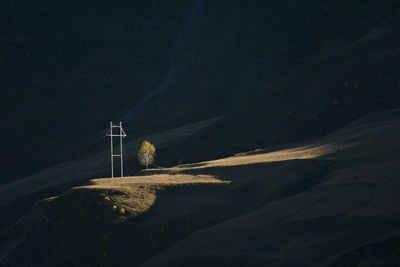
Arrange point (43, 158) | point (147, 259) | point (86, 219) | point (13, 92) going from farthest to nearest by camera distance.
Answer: point (13, 92) < point (43, 158) < point (86, 219) < point (147, 259)

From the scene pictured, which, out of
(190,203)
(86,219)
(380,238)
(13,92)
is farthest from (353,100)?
(13,92)

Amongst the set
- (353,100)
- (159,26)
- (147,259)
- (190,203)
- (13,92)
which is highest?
(159,26)

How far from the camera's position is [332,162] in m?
52.1

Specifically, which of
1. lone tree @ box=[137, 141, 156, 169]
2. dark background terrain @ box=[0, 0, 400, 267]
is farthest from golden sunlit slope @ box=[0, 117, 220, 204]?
lone tree @ box=[137, 141, 156, 169]

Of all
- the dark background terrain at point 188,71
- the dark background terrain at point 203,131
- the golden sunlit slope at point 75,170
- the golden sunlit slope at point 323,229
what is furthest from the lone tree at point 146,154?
the golden sunlit slope at point 323,229

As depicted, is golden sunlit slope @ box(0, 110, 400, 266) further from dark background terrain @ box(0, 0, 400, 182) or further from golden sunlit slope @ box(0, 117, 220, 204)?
dark background terrain @ box(0, 0, 400, 182)

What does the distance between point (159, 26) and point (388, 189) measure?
11906 cm

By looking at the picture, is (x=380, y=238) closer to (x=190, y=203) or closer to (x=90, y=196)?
(x=190, y=203)

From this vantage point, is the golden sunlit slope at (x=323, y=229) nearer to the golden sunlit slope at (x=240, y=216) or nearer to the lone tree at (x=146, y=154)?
the golden sunlit slope at (x=240, y=216)

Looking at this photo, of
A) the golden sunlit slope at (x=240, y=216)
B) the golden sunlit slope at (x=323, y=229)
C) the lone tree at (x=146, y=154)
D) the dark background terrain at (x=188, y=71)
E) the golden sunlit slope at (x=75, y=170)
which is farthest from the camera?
the dark background terrain at (x=188, y=71)

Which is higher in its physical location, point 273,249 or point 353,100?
point 353,100

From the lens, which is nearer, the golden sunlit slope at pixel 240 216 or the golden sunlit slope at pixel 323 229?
the golden sunlit slope at pixel 323 229

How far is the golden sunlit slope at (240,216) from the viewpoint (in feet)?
114

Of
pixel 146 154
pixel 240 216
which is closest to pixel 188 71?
pixel 146 154
